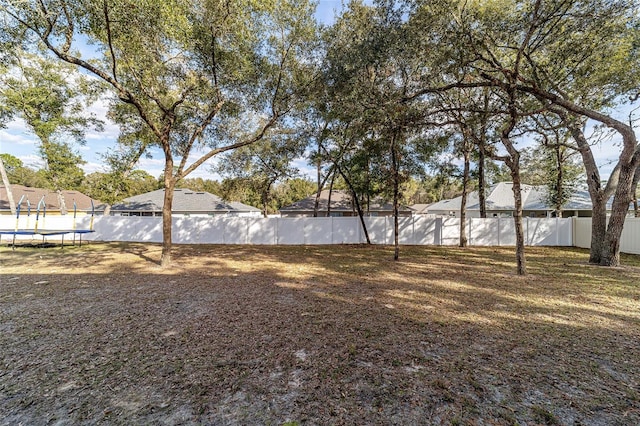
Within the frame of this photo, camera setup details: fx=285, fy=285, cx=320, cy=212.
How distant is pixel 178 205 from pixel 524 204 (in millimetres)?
25812

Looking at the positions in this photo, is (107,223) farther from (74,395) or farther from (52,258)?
(74,395)

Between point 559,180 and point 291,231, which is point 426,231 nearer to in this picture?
point 291,231

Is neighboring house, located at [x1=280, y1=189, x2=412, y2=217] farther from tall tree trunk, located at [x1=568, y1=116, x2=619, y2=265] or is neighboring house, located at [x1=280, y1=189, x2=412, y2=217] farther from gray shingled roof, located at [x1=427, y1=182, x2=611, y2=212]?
tall tree trunk, located at [x1=568, y1=116, x2=619, y2=265]

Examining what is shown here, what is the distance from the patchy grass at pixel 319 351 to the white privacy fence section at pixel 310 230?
764cm

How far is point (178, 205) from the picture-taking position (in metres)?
21.8

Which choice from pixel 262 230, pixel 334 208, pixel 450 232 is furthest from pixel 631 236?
pixel 334 208

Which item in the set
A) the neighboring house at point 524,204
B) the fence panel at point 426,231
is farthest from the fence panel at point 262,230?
the neighboring house at point 524,204

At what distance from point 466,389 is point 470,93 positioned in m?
11.5

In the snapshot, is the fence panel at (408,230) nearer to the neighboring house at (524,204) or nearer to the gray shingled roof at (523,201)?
the gray shingled roof at (523,201)

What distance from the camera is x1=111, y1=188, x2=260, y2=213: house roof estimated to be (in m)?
20.5

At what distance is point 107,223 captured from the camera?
46.9ft

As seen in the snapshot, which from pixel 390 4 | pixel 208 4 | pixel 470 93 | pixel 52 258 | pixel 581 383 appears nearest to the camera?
pixel 581 383

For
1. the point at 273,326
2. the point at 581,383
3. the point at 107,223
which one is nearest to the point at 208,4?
the point at 273,326

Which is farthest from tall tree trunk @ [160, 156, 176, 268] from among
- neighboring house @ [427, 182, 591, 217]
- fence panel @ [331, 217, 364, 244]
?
A: neighboring house @ [427, 182, 591, 217]
